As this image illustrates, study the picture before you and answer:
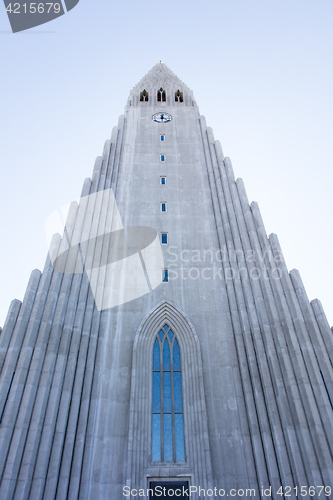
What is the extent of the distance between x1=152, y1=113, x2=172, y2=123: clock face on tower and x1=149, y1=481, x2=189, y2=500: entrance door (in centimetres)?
3017

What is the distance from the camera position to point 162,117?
121 feet

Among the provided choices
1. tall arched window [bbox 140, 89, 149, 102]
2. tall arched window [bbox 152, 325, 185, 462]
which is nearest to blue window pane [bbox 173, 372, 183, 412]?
tall arched window [bbox 152, 325, 185, 462]

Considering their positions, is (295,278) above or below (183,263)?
below

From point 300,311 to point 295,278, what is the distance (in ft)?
6.89

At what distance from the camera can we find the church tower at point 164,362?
1680cm

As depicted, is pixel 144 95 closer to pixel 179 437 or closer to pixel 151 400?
pixel 151 400

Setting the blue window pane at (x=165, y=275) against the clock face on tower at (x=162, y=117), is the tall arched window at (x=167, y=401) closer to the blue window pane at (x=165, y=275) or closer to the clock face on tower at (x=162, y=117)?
the blue window pane at (x=165, y=275)

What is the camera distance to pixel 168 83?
1683 inches

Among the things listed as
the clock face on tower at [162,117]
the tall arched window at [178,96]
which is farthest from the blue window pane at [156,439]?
the tall arched window at [178,96]

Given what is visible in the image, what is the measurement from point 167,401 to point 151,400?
0.87m

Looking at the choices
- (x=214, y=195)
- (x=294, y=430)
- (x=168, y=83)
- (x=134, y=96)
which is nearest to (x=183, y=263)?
(x=214, y=195)

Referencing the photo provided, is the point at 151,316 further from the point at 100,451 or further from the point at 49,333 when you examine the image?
the point at 100,451

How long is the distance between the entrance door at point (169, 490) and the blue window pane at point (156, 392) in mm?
3336
